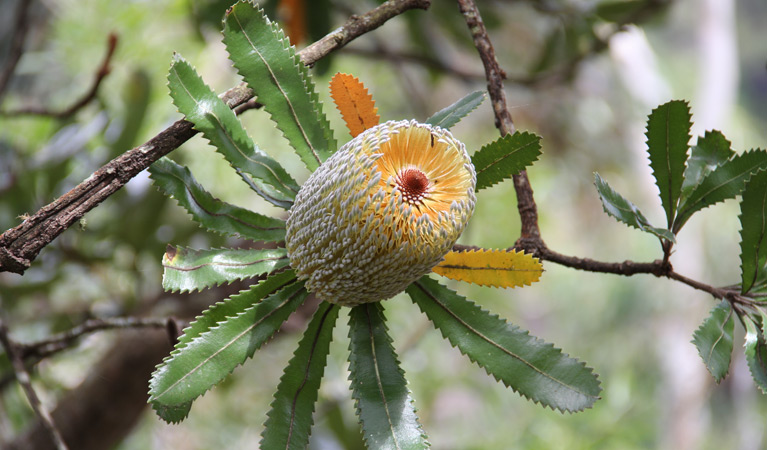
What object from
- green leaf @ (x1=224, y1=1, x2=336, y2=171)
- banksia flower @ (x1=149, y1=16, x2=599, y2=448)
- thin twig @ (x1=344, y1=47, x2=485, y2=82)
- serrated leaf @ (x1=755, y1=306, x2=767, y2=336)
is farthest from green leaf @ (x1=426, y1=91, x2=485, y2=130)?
thin twig @ (x1=344, y1=47, x2=485, y2=82)

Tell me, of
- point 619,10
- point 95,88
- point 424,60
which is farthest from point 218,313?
point 619,10

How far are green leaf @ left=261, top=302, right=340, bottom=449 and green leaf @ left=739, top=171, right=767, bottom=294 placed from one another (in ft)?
1.32

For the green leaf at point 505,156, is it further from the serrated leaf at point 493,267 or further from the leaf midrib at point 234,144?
the leaf midrib at point 234,144

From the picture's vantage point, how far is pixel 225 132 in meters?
0.57

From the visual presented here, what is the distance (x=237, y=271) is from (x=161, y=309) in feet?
3.38

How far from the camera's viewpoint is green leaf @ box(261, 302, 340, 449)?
554mm

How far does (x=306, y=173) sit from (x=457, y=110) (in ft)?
6.81

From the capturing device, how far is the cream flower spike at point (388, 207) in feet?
1.59

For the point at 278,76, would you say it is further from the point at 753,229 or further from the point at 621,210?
the point at 753,229

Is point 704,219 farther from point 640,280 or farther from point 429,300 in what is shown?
point 429,300

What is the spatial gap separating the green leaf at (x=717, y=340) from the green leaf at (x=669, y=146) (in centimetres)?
10

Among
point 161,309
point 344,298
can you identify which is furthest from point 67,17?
point 344,298

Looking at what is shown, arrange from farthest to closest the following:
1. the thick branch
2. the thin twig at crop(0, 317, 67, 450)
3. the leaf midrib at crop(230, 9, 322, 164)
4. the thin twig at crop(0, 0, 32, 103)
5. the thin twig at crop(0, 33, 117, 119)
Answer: the thin twig at crop(0, 0, 32, 103) < the thin twig at crop(0, 33, 117, 119) < the thin twig at crop(0, 317, 67, 450) < the leaf midrib at crop(230, 9, 322, 164) < the thick branch

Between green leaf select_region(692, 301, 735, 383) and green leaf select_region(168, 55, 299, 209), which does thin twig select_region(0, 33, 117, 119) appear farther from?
green leaf select_region(692, 301, 735, 383)
